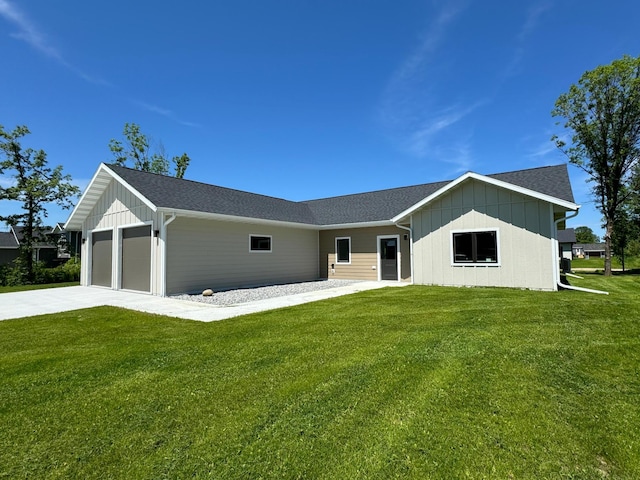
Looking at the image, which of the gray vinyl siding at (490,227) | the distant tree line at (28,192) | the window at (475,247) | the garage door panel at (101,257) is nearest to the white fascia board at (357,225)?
the gray vinyl siding at (490,227)

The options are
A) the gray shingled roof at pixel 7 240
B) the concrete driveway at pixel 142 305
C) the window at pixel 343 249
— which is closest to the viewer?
the concrete driveway at pixel 142 305

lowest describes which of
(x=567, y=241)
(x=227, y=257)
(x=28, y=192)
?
(x=227, y=257)

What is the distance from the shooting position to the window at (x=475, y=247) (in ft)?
38.1

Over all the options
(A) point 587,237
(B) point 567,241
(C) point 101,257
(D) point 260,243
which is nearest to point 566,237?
(B) point 567,241

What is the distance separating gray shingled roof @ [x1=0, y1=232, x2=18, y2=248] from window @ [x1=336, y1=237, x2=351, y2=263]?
104 feet

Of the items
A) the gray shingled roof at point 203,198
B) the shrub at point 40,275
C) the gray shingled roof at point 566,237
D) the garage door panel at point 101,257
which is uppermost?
the gray shingled roof at point 203,198

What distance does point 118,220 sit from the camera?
13.0m

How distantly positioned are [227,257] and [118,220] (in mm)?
4709

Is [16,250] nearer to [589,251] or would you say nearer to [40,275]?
[40,275]

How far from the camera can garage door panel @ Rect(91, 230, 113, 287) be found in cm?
1355

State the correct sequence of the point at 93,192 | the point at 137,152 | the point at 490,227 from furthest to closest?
1. the point at 137,152
2. the point at 93,192
3. the point at 490,227

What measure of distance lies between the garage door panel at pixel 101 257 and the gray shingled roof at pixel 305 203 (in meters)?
3.34

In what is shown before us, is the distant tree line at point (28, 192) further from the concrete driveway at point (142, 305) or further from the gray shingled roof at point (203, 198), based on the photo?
the gray shingled roof at point (203, 198)

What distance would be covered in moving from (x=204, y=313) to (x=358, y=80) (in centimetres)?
1236
